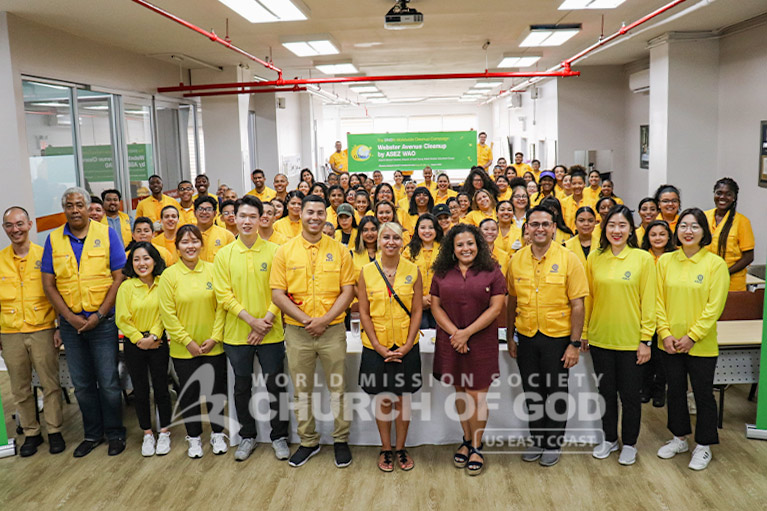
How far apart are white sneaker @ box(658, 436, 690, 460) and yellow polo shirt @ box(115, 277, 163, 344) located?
3373 mm

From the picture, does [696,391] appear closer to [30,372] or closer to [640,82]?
[30,372]

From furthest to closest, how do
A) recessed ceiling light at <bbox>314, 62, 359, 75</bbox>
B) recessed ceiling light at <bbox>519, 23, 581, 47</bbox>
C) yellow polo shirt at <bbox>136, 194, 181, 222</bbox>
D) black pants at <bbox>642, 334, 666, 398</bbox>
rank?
1. recessed ceiling light at <bbox>314, 62, 359, 75</bbox>
2. recessed ceiling light at <bbox>519, 23, 581, 47</bbox>
3. yellow polo shirt at <bbox>136, 194, 181, 222</bbox>
4. black pants at <bbox>642, 334, 666, 398</bbox>

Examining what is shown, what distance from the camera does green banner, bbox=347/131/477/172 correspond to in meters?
9.73

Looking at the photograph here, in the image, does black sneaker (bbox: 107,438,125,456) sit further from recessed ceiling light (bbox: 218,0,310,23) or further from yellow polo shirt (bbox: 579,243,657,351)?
recessed ceiling light (bbox: 218,0,310,23)

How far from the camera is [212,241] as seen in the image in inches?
224

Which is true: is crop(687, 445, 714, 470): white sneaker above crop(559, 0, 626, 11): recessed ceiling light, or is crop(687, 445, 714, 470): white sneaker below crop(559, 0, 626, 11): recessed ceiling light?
below

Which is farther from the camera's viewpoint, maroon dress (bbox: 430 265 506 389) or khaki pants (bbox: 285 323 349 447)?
khaki pants (bbox: 285 323 349 447)

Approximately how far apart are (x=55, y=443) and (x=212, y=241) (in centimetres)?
206

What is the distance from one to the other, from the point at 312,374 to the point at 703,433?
2.50 m

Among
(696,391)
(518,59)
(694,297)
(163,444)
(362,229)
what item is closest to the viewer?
(694,297)

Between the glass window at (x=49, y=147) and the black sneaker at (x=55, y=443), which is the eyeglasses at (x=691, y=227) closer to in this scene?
the black sneaker at (x=55, y=443)

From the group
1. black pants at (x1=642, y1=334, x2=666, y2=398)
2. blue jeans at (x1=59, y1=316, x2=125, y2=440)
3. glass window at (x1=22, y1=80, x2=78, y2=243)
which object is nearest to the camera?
blue jeans at (x1=59, y1=316, x2=125, y2=440)

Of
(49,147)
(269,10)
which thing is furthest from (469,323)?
(49,147)

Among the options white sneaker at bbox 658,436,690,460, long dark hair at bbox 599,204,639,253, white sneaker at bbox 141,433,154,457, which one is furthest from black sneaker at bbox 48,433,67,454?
white sneaker at bbox 658,436,690,460
